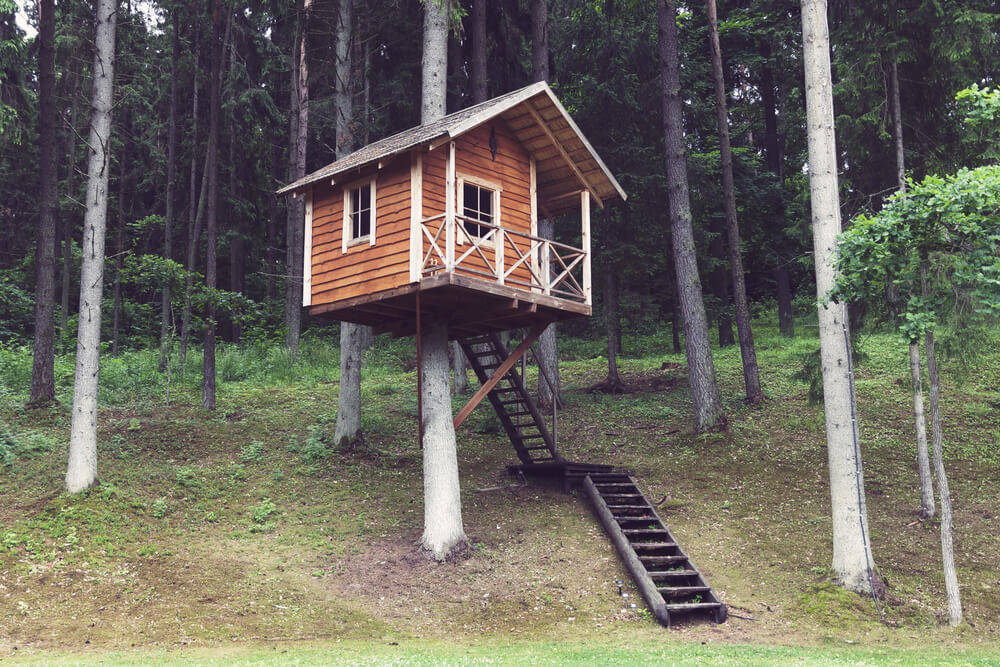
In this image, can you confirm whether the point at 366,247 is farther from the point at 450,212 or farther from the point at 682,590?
the point at 682,590

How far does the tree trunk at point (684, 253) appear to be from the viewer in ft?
61.4

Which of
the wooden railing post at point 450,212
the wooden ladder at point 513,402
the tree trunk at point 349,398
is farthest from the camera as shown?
the tree trunk at point 349,398

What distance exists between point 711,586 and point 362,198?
926cm

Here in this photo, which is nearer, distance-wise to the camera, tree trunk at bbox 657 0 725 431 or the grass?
the grass

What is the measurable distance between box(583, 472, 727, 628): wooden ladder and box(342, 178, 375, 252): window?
672cm

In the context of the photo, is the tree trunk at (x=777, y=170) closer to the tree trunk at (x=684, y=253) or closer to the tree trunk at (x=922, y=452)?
the tree trunk at (x=684, y=253)

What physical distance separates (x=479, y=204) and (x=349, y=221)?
2.51 m

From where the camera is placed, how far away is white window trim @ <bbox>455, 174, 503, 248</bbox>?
45.6ft

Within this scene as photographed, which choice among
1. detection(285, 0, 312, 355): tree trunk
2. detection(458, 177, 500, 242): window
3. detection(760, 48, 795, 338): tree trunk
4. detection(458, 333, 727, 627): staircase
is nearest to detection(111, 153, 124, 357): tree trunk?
detection(285, 0, 312, 355): tree trunk

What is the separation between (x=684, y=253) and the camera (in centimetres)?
1917

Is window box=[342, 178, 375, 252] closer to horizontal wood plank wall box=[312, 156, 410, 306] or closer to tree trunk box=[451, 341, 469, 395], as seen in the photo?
horizontal wood plank wall box=[312, 156, 410, 306]

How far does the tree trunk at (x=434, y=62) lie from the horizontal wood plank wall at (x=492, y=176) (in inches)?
74.2

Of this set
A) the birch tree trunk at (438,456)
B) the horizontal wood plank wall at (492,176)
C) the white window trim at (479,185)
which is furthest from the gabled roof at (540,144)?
the birch tree trunk at (438,456)

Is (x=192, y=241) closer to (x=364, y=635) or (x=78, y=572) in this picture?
(x=78, y=572)
